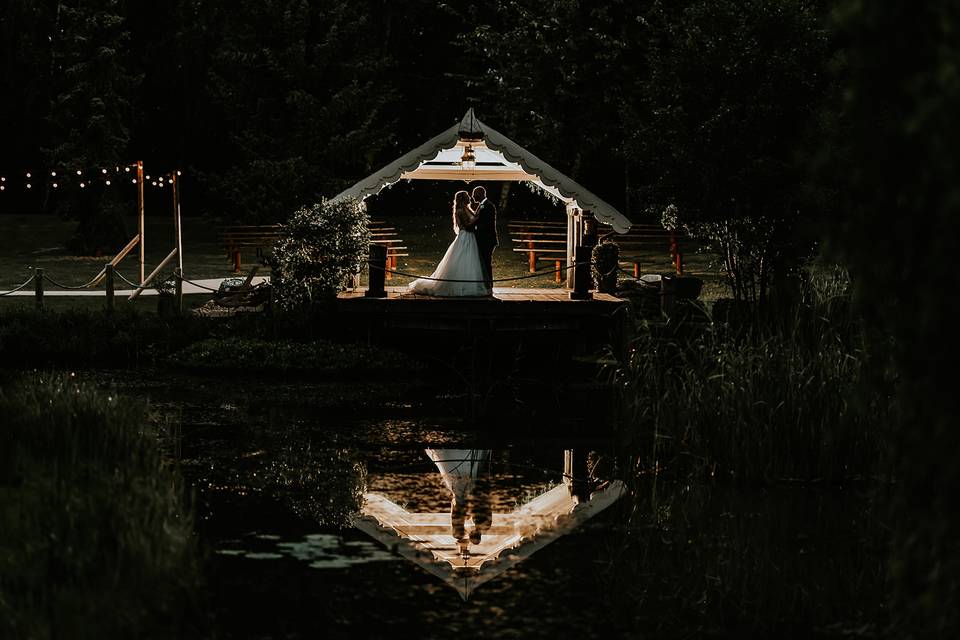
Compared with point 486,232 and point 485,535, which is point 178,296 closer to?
point 486,232

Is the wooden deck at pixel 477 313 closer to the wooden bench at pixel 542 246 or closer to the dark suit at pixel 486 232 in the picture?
the dark suit at pixel 486 232

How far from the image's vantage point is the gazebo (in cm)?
2441

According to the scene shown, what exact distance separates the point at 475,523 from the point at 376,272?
41.2ft

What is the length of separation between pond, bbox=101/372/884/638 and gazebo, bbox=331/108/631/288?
8.70 metres

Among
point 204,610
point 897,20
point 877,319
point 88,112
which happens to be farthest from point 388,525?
point 88,112

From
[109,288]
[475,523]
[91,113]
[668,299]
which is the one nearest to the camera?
[475,523]

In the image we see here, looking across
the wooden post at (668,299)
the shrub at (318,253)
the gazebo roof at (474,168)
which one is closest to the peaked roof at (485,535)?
the wooden post at (668,299)

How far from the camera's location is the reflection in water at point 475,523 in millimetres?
10594

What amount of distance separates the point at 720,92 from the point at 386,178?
6.21m

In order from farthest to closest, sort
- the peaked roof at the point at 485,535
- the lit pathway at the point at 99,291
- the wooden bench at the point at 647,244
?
the wooden bench at the point at 647,244, the lit pathway at the point at 99,291, the peaked roof at the point at 485,535

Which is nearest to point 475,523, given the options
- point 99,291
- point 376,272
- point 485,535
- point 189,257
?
point 485,535

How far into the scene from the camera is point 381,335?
23984 mm

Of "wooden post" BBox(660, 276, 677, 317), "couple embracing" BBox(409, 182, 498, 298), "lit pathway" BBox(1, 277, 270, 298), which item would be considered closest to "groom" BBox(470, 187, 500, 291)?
"couple embracing" BBox(409, 182, 498, 298)

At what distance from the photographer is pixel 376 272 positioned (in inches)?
950
